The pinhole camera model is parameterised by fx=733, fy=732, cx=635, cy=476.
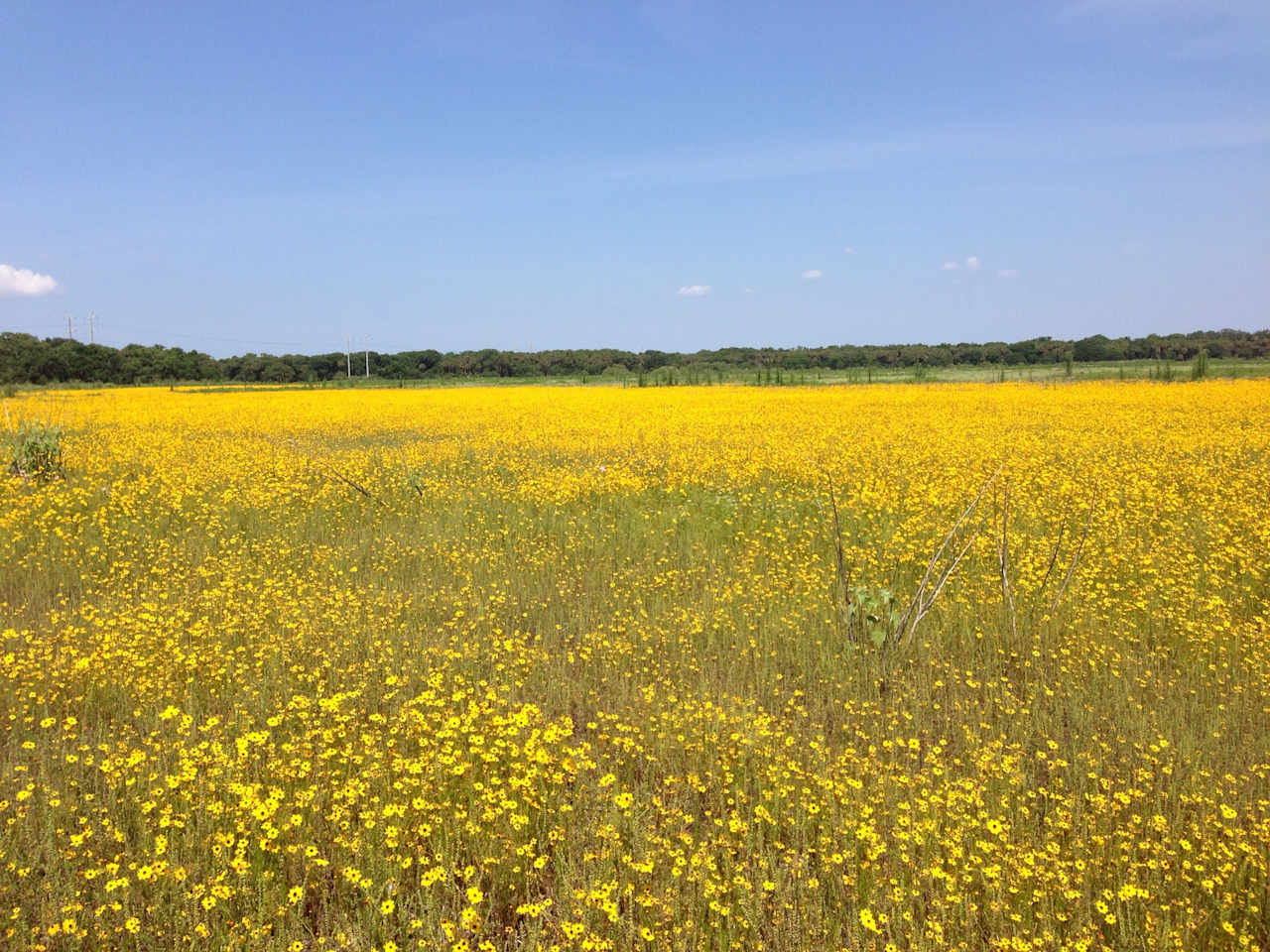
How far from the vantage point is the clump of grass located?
406 inches

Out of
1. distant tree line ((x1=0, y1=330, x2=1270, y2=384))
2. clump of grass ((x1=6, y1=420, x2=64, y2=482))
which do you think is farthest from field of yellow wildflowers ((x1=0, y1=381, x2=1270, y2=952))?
distant tree line ((x1=0, y1=330, x2=1270, y2=384))

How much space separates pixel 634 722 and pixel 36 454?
35.6ft

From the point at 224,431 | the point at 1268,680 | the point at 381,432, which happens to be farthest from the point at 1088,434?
the point at 224,431

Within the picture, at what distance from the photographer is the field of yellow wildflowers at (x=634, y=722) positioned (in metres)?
2.75

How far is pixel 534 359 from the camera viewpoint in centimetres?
6950

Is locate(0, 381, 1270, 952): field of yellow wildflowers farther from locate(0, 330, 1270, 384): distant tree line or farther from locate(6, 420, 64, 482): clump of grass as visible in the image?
locate(0, 330, 1270, 384): distant tree line

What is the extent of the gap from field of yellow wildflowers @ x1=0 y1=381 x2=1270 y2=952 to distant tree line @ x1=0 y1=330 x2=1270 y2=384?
44715mm

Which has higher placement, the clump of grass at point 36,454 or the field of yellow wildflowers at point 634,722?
the clump of grass at point 36,454

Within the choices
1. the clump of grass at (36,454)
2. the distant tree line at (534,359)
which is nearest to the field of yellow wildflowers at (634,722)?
the clump of grass at (36,454)

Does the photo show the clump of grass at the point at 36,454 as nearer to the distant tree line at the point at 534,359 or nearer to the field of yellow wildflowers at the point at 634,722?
the field of yellow wildflowers at the point at 634,722

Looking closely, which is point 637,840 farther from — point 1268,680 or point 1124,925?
point 1268,680

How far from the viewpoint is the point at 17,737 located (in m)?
3.88

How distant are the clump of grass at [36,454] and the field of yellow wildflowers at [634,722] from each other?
1796 millimetres

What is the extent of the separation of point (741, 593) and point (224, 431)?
1600 cm
